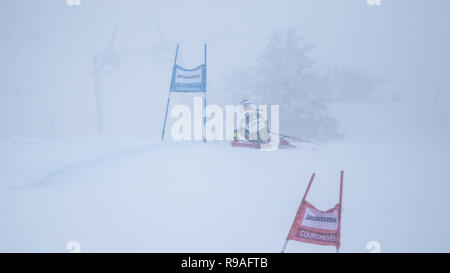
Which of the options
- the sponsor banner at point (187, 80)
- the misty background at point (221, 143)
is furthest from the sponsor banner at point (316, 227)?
the sponsor banner at point (187, 80)

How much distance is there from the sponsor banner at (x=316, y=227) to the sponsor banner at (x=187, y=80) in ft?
19.6

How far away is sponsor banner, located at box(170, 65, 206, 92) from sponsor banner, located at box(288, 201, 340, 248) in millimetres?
5974

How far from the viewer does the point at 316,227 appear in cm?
325

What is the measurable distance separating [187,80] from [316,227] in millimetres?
6568

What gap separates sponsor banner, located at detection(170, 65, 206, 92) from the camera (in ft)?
27.3

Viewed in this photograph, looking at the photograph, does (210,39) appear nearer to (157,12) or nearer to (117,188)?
(157,12)

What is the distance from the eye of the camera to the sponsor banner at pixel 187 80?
8312mm

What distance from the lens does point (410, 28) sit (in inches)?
1565

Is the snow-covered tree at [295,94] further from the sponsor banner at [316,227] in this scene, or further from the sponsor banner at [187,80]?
the sponsor banner at [316,227]

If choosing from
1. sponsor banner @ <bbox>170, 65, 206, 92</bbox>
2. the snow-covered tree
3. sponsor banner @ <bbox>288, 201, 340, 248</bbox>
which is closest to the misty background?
the snow-covered tree

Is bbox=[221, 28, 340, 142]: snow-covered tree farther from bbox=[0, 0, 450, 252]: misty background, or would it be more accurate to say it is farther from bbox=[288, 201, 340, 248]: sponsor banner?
bbox=[288, 201, 340, 248]: sponsor banner

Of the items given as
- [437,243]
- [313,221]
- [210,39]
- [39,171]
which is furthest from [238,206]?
[210,39]

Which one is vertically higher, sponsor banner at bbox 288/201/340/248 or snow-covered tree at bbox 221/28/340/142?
snow-covered tree at bbox 221/28/340/142
